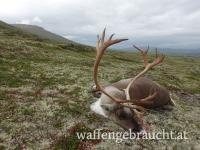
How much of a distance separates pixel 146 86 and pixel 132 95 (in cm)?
228

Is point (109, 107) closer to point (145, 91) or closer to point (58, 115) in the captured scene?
point (58, 115)

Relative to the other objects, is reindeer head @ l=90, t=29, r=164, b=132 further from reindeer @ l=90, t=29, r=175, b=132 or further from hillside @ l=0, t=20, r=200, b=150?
hillside @ l=0, t=20, r=200, b=150

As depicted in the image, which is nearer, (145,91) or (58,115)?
(58,115)

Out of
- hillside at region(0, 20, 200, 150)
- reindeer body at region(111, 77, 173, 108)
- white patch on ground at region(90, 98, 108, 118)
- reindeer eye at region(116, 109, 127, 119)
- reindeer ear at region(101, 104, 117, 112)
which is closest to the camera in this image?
hillside at region(0, 20, 200, 150)

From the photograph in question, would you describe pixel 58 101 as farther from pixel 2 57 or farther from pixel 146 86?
pixel 2 57

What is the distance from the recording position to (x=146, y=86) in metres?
22.7

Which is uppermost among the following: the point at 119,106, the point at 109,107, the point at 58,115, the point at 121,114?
the point at 119,106

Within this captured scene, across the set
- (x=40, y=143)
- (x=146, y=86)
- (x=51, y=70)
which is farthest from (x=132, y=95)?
(x=51, y=70)

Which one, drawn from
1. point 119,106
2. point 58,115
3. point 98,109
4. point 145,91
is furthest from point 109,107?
point 145,91

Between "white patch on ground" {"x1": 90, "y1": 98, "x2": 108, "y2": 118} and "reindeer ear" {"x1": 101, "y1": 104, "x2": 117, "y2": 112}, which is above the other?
"reindeer ear" {"x1": 101, "y1": 104, "x2": 117, "y2": 112}

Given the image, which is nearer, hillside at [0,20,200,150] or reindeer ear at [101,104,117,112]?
hillside at [0,20,200,150]

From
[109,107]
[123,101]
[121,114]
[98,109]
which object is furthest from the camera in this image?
[98,109]

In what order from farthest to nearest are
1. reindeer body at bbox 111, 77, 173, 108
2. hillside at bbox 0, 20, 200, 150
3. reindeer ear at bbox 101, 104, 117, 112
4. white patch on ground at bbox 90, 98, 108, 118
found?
reindeer body at bbox 111, 77, 173, 108 → white patch on ground at bbox 90, 98, 108, 118 → reindeer ear at bbox 101, 104, 117, 112 → hillside at bbox 0, 20, 200, 150

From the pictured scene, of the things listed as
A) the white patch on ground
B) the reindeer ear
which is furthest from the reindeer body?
the reindeer ear
